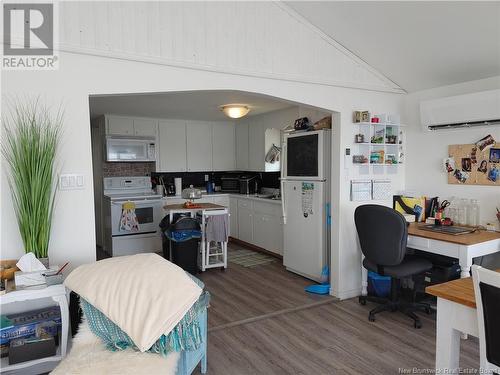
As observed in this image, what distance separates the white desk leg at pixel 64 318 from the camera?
225cm

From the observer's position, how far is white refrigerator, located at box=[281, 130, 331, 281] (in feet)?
13.4

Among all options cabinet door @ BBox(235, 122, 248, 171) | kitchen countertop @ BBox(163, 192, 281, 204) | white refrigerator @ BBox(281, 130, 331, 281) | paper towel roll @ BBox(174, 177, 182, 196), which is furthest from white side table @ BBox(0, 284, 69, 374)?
cabinet door @ BBox(235, 122, 248, 171)

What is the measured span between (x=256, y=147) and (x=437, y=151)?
3.09 metres

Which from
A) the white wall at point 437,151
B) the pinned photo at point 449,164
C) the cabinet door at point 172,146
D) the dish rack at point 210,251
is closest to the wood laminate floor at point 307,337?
the dish rack at point 210,251

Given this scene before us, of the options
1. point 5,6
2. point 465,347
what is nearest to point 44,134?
point 5,6

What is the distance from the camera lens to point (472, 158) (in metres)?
3.54

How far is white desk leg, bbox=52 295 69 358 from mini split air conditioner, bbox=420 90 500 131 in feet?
11.8

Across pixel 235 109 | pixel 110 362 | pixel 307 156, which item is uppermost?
pixel 235 109

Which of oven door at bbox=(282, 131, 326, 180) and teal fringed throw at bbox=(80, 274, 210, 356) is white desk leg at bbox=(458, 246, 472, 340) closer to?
oven door at bbox=(282, 131, 326, 180)

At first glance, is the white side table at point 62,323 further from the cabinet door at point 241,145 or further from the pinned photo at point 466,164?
the cabinet door at point 241,145

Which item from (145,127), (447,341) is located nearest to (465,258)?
(447,341)

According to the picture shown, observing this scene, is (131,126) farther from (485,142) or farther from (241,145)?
(485,142)

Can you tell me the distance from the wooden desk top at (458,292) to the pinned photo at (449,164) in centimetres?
203

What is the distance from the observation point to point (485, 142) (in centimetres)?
343
